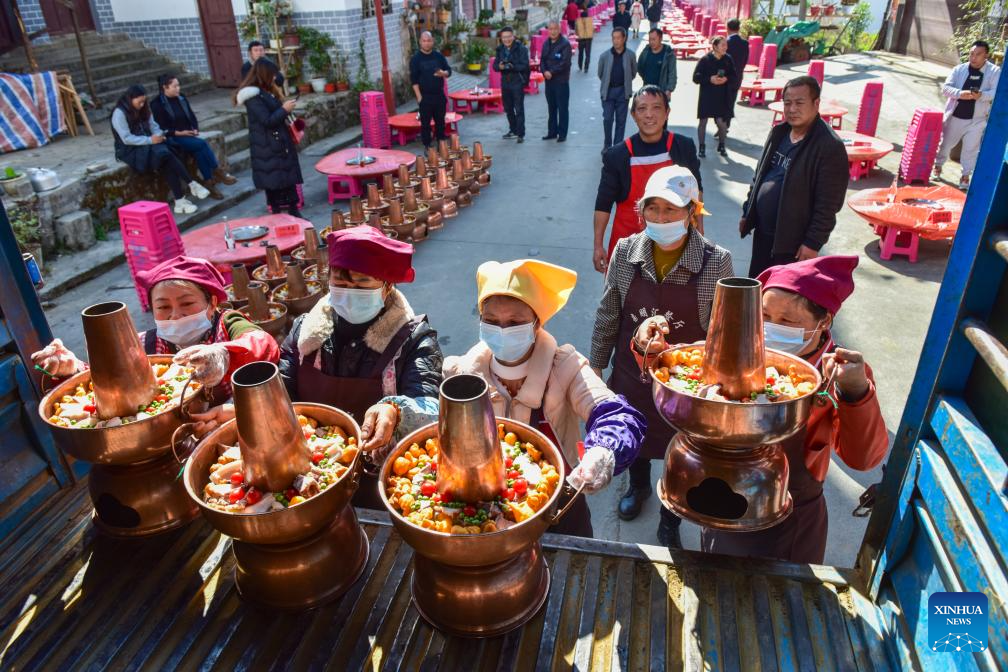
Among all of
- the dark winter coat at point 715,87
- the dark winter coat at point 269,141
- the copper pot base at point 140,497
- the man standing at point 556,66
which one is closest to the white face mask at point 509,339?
the copper pot base at point 140,497

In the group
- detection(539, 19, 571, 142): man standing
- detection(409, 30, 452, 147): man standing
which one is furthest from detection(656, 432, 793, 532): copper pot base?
detection(539, 19, 571, 142): man standing

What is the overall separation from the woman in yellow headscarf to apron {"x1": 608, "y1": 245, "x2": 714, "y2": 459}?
2.55ft

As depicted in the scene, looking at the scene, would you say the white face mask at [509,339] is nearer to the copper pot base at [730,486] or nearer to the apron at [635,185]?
the copper pot base at [730,486]

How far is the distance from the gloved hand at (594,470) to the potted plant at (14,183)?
7615 mm

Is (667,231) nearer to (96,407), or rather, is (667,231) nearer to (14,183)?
(96,407)

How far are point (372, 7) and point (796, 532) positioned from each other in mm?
13987

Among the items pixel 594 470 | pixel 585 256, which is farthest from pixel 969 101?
pixel 594 470

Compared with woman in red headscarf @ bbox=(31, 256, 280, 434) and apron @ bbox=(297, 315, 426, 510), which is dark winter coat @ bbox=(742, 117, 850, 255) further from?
woman in red headscarf @ bbox=(31, 256, 280, 434)

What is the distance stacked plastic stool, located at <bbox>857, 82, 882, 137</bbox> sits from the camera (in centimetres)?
1048

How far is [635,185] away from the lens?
14.3ft

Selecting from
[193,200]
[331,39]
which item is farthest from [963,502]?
[331,39]

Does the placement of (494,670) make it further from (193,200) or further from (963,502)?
(193,200)

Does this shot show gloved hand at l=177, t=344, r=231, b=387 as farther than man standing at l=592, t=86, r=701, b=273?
No

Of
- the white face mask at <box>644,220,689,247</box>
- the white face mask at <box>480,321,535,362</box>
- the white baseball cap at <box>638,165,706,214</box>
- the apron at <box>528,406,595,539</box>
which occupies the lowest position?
the apron at <box>528,406,595,539</box>
